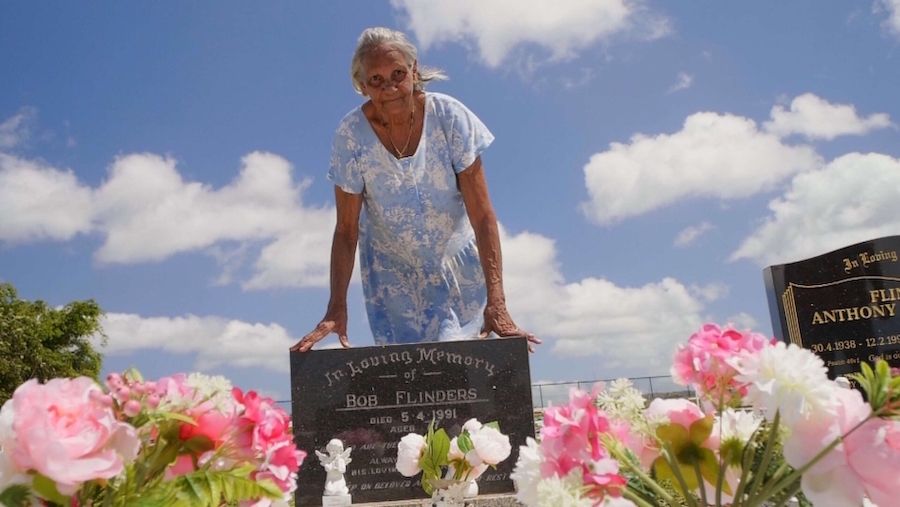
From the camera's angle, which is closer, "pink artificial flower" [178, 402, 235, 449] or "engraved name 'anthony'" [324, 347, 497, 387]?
"pink artificial flower" [178, 402, 235, 449]

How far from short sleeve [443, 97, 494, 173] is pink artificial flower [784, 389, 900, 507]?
3.49 meters

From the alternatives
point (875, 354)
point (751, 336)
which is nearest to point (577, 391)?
point (751, 336)

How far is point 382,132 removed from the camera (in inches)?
172

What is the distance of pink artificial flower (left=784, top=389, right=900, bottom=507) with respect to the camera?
85cm

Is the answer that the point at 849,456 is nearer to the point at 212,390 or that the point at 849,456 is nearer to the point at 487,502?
the point at 212,390

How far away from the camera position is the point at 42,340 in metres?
22.1

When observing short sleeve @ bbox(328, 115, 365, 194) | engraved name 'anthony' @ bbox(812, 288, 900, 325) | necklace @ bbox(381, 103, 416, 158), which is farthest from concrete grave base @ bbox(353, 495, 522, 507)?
engraved name 'anthony' @ bbox(812, 288, 900, 325)

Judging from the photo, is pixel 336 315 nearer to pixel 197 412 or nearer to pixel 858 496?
pixel 197 412

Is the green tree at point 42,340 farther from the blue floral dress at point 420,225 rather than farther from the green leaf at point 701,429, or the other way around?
the green leaf at point 701,429

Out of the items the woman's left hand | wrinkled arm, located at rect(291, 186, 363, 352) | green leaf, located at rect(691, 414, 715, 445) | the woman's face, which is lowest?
green leaf, located at rect(691, 414, 715, 445)

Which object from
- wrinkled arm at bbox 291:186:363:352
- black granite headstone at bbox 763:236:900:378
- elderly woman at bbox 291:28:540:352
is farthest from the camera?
black granite headstone at bbox 763:236:900:378

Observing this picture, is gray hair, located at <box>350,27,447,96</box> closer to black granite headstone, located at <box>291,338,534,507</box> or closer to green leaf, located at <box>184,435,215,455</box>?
black granite headstone, located at <box>291,338,534,507</box>

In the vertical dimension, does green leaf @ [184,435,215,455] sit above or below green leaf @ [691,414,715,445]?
above

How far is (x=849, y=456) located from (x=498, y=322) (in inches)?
127
